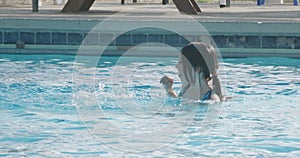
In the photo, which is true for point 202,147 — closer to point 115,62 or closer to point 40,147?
point 40,147

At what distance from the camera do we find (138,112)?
591 cm

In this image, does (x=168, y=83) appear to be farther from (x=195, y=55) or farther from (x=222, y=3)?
(x=222, y=3)

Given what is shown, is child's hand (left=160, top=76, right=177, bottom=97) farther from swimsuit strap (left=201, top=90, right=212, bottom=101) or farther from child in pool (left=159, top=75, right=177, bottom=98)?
swimsuit strap (left=201, top=90, right=212, bottom=101)

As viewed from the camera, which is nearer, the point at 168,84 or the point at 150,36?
the point at 168,84

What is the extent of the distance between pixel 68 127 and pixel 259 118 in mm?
1393

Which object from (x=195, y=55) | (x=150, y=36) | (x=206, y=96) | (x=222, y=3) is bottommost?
(x=222, y=3)

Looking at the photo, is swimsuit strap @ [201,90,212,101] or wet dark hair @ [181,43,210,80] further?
swimsuit strap @ [201,90,212,101]

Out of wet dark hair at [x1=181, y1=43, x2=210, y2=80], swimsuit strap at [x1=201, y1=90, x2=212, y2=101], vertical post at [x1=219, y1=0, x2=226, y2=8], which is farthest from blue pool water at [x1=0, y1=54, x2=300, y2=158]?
vertical post at [x1=219, y1=0, x2=226, y2=8]

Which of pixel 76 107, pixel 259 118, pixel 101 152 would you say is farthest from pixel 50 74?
pixel 101 152

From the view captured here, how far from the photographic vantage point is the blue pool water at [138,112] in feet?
15.2

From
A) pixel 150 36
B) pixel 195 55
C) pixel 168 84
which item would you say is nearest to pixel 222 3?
pixel 150 36

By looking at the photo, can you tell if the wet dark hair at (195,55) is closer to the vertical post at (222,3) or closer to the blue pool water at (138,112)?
the blue pool water at (138,112)

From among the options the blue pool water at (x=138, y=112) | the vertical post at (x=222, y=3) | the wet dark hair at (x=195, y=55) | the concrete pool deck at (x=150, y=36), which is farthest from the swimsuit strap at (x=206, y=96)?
the vertical post at (x=222, y=3)

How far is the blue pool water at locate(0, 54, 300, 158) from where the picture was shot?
4.63 meters
